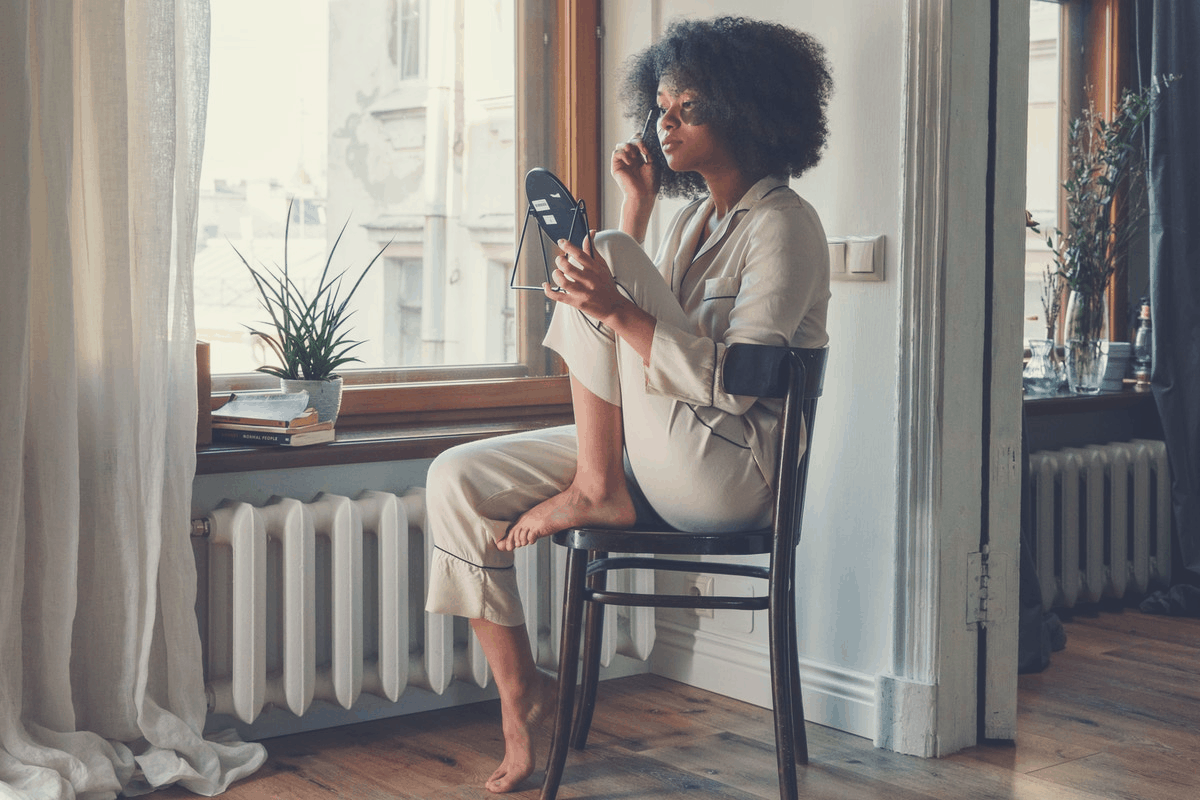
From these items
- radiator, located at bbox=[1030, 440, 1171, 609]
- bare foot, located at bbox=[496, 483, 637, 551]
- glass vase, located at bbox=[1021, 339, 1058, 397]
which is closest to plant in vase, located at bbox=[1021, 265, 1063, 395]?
glass vase, located at bbox=[1021, 339, 1058, 397]

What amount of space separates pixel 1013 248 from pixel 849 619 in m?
0.79

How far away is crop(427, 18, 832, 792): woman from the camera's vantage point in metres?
1.88

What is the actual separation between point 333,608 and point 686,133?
1.08m

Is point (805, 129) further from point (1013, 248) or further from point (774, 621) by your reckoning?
point (774, 621)

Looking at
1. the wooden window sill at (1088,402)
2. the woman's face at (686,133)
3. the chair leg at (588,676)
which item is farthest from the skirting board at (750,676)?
the wooden window sill at (1088,402)

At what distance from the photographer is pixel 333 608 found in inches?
90.7

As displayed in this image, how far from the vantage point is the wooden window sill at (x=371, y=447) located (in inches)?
88.1

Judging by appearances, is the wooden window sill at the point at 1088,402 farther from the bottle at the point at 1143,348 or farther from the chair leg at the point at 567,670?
the chair leg at the point at 567,670

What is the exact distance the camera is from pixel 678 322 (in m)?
1.92

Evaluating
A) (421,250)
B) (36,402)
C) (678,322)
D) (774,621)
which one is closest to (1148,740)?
(774,621)

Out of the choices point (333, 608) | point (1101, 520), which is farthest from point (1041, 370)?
point (333, 608)

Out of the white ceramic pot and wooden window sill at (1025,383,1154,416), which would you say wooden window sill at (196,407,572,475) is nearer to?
the white ceramic pot

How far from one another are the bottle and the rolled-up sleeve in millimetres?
2079

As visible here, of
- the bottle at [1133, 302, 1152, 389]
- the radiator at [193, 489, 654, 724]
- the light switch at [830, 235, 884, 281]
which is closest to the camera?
the radiator at [193, 489, 654, 724]
